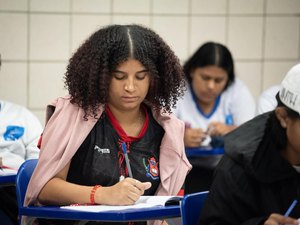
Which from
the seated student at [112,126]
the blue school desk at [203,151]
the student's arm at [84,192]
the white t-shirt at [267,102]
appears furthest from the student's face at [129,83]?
the white t-shirt at [267,102]

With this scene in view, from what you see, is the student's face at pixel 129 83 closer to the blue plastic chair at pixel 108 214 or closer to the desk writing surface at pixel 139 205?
the desk writing surface at pixel 139 205

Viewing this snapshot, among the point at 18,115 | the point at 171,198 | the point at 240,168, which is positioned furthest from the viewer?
the point at 18,115

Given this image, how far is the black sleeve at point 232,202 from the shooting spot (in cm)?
178

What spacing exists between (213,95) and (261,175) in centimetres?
270

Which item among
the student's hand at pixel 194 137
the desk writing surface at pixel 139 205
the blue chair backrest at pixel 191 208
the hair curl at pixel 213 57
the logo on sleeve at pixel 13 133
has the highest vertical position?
the hair curl at pixel 213 57

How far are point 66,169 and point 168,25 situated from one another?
8.69ft

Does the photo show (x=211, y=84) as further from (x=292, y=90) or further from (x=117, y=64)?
(x=292, y=90)

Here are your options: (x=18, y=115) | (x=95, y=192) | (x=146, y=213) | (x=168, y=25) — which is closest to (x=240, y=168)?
(x=146, y=213)

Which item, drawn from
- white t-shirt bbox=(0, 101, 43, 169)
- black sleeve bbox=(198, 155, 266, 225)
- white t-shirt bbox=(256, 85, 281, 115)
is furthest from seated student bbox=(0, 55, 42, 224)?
black sleeve bbox=(198, 155, 266, 225)

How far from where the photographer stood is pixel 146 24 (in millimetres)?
4906

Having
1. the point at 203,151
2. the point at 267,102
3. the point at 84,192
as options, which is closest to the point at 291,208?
the point at 84,192

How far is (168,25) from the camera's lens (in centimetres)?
495

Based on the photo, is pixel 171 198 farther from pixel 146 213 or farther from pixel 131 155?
pixel 131 155

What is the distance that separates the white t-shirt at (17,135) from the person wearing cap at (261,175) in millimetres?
1936
